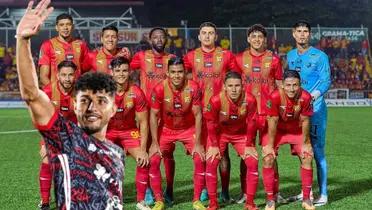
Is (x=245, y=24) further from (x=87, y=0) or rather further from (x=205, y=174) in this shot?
(x=205, y=174)

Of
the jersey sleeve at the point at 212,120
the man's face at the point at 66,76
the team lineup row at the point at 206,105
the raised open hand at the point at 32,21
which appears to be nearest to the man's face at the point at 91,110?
the raised open hand at the point at 32,21

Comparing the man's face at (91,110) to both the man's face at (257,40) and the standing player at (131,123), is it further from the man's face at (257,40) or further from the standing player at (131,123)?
the man's face at (257,40)

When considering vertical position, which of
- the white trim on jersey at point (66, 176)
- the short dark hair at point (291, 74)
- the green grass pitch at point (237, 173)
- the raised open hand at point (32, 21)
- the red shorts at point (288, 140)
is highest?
the raised open hand at point (32, 21)

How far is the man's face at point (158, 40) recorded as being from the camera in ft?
26.1

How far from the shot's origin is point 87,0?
38.3 metres

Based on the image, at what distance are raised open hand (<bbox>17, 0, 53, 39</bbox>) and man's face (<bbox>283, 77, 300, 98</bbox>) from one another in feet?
14.6

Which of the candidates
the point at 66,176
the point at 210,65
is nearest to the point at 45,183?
the point at 210,65

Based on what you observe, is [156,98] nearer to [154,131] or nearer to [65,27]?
[154,131]

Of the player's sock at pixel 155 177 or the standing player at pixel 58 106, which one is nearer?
the standing player at pixel 58 106

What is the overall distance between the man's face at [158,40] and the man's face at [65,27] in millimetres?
997

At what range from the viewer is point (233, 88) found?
23.2 feet

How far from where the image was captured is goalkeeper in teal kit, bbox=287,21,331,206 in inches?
302

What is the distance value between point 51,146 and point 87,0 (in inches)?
1426

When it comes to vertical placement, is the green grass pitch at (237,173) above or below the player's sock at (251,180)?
below
